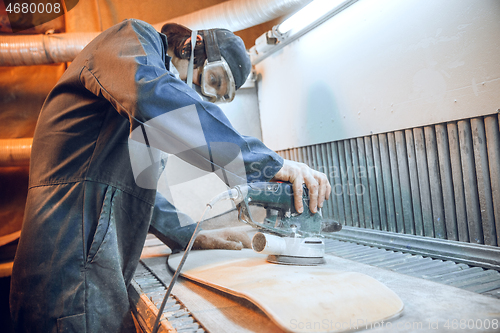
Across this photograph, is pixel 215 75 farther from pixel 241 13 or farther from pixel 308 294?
pixel 308 294

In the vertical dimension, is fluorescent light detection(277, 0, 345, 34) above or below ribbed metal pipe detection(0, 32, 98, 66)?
below

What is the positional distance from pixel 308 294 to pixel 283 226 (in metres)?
0.46

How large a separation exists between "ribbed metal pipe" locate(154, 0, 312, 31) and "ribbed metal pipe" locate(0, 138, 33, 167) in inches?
53.8

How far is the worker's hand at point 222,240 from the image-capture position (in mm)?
1659

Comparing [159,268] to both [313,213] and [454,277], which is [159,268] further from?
[454,277]

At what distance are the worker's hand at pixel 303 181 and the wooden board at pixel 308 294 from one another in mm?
237

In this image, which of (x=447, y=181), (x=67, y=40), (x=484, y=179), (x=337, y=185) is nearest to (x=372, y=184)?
(x=337, y=185)

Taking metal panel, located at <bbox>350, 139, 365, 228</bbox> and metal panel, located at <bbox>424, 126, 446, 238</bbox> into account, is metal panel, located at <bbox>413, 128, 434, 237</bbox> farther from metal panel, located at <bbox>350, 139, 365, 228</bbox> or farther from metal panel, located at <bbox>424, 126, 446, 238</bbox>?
metal panel, located at <bbox>350, 139, 365, 228</bbox>

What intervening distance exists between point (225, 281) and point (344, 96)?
1.26 meters

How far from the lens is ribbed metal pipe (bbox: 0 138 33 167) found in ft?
8.17

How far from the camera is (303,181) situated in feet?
3.86

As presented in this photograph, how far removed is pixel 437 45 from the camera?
1310 mm

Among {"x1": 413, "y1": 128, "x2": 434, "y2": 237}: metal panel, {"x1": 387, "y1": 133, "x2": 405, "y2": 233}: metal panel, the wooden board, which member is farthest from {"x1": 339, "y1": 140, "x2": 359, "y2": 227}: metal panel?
the wooden board

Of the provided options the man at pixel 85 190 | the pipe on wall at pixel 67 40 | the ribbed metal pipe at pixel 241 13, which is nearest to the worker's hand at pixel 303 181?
the man at pixel 85 190
